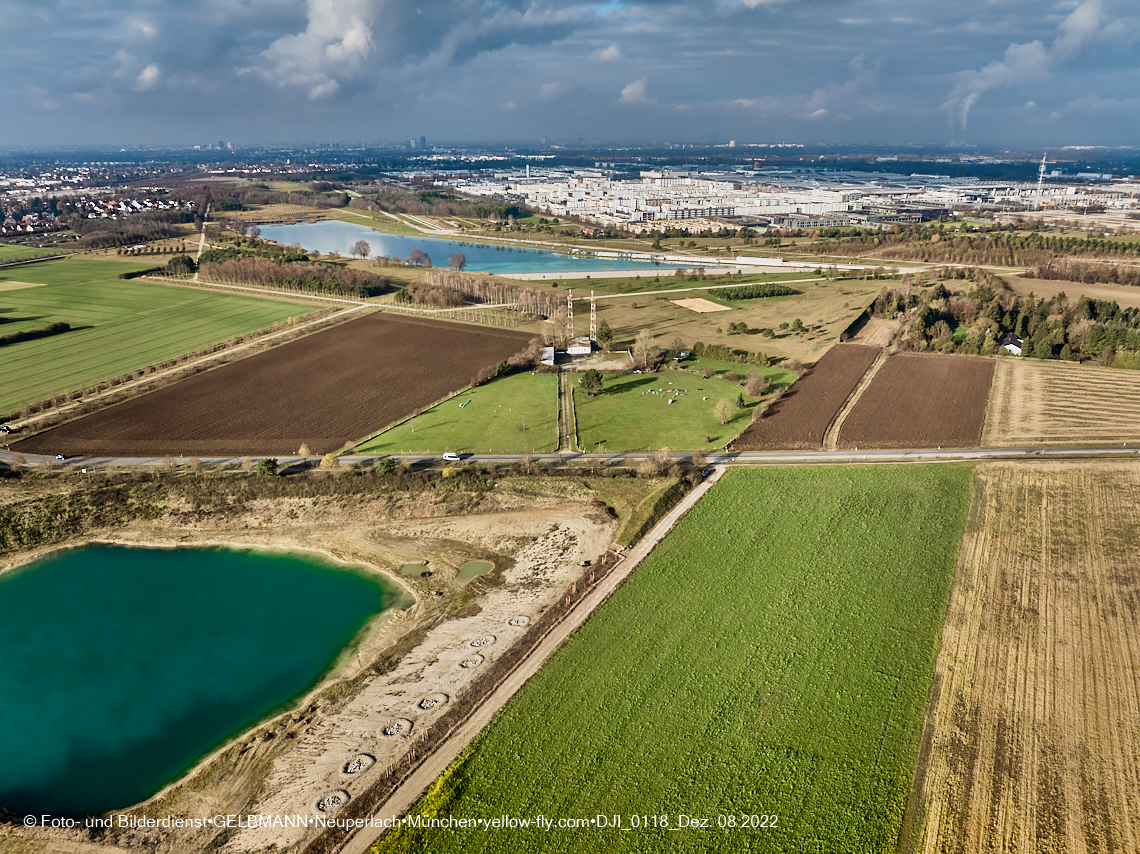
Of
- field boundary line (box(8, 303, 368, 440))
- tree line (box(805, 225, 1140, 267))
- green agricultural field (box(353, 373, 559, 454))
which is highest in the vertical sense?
tree line (box(805, 225, 1140, 267))

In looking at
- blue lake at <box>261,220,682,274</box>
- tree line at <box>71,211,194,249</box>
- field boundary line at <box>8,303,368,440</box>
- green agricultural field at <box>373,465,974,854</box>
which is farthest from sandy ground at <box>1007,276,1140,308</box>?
tree line at <box>71,211,194,249</box>

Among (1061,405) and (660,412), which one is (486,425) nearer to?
(660,412)

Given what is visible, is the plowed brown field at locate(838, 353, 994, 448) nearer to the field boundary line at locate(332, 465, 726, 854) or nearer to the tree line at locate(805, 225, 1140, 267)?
the field boundary line at locate(332, 465, 726, 854)

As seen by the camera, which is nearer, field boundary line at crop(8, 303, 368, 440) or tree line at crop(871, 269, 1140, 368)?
field boundary line at crop(8, 303, 368, 440)

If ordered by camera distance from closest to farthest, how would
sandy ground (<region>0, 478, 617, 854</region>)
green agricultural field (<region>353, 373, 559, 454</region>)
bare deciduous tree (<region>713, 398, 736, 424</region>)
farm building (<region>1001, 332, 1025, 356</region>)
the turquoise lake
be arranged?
sandy ground (<region>0, 478, 617, 854</region>) < the turquoise lake < green agricultural field (<region>353, 373, 559, 454</region>) < bare deciduous tree (<region>713, 398, 736, 424</region>) < farm building (<region>1001, 332, 1025, 356</region>)

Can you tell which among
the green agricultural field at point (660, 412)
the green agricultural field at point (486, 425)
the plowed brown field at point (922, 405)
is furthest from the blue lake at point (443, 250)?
the plowed brown field at point (922, 405)

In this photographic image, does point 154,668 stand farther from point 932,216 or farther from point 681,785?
point 932,216

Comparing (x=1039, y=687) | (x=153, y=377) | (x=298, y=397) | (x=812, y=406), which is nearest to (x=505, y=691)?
(x=1039, y=687)
